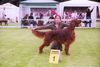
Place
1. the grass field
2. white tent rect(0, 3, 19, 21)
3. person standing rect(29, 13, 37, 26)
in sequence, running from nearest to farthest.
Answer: white tent rect(0, 3, 19, 21) < the grass field < person standing rect(29, 13, 37, 26)

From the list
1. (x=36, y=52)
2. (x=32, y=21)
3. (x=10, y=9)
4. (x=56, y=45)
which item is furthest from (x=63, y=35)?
(x=32, y=21)

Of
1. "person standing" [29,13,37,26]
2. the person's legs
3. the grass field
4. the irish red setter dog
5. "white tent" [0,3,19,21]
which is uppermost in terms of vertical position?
"white tent" [0,3,19,21]

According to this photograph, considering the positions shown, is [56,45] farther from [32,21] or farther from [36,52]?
[32,21]

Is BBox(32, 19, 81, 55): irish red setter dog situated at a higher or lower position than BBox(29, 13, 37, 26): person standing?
lower

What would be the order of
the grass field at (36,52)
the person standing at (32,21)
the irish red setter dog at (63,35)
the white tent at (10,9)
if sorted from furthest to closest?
the person standing at (32,21), the irish red setter dog at (63,35), the grass field at (36,52), the white tent at (10,9)

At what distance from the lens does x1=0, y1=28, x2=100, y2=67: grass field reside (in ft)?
11.2

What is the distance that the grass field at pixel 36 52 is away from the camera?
11.2 ft

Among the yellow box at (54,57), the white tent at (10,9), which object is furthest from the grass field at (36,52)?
the white tent at (10,9)

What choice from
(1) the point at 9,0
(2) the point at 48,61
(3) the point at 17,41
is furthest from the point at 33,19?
(1) the point at 9,0

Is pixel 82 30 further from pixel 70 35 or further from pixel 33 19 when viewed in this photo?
pixel 33 19

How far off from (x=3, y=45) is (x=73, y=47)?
0.70 m

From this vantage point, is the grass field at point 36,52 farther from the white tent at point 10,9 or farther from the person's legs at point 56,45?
the white tent at point 10,9

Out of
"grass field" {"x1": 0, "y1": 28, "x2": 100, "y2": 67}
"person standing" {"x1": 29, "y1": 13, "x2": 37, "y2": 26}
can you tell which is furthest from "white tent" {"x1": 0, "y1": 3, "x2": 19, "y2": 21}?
"person standing" {"x1": 29, "y1": 13, "x2": 37, "y2": 26}

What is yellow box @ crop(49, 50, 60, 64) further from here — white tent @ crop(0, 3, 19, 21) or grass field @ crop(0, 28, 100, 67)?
white tent @ crop(0, 3, 19, 21)
